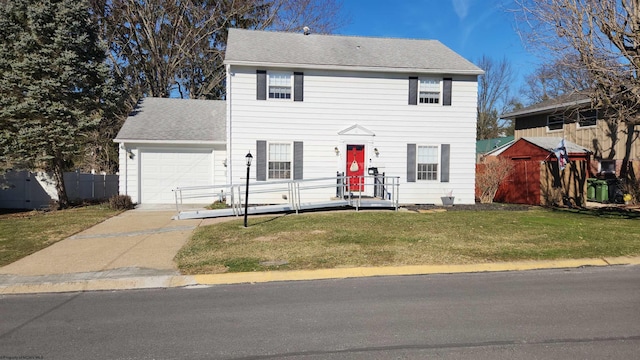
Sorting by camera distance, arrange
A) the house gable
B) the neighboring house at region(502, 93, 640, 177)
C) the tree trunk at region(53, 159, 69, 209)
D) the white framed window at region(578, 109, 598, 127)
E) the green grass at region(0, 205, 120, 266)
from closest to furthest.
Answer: the green grass at region(0, 205, 120, 266)
the tree trunk at region(53, 159, 69, 209)
the house gable
the neighboring house at region(502, 93, 640, 177)
the white framed window at region(578, 109, 598, 127)

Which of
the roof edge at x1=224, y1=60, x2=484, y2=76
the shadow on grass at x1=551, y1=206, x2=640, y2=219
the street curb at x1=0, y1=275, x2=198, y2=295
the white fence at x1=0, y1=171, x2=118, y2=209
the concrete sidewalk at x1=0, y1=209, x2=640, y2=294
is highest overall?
the roof edge at x1=224, y1=60, x2=484, y2=76

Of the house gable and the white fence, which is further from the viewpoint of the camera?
the white fence

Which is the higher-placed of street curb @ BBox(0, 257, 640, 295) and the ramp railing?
the ramp railing

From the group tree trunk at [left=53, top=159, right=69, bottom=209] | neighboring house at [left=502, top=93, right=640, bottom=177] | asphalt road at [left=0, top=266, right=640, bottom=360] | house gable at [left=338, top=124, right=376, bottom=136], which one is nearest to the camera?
asphalt road at [left=0, top=266, right=640, bottom=360]

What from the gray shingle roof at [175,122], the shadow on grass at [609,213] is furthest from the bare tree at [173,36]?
the shadow on grass at [609,213]

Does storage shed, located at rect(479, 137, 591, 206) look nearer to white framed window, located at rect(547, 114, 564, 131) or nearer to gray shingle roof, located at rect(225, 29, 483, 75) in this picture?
gray shingle roof, located at rect(225, 29, 483, 75)

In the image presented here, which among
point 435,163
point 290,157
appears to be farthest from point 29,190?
point 435,163

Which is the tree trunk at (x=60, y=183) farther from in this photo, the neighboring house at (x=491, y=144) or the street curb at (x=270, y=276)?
the neighboring house at (x=491, y=144)

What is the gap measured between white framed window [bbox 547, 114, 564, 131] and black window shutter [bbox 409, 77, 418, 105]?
1156 cm

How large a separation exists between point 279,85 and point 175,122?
16.2 ft

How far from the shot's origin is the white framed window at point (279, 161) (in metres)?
15.6

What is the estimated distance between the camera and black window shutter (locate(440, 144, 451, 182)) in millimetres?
16297

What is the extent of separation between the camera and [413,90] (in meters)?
16.1

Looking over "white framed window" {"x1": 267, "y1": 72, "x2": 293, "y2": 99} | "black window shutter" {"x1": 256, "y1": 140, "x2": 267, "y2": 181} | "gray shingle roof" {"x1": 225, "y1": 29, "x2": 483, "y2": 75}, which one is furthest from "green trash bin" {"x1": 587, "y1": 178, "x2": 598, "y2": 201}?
"black window shutter" {"x1": 256, "y1": 140, "x2": 267, "y2": 181}
